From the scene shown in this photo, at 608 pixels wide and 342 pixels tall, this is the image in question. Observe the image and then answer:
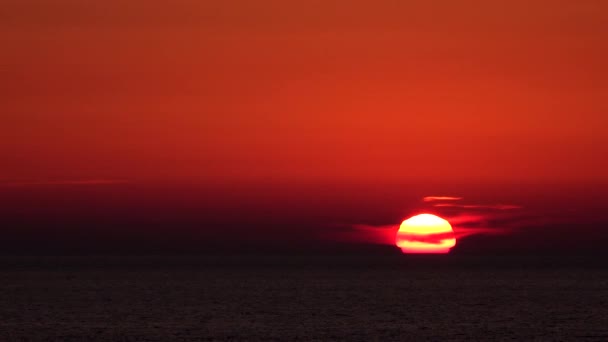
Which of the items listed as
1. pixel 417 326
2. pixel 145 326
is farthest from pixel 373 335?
pixel 145 326

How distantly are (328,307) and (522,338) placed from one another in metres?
38.5

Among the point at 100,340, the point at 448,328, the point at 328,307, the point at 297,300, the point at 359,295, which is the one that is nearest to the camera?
the point at 100,340

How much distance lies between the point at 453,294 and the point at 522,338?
68781mm

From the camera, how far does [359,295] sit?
14212cm

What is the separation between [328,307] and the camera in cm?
11300

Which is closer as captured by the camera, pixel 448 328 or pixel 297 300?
pixel 448 328

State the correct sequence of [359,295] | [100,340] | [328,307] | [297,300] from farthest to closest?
[359,295], [297,300], [328,307], [100,340]

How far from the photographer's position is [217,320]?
92125 mm

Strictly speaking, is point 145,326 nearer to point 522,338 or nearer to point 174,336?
point 174,336

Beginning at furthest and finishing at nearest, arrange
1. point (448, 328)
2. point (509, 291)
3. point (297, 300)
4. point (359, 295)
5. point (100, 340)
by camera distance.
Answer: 1. point (509, 291)
2. point (359, 295)
3. point (297, 300)
4. point (448, 328)
5. point (100, 340)

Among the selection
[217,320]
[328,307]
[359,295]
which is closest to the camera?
[217,320]

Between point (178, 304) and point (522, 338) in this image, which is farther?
point (178, 304)

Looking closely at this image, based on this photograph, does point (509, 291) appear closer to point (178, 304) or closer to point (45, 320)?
point (178, 304)

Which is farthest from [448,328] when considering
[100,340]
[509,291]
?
[509,291]
